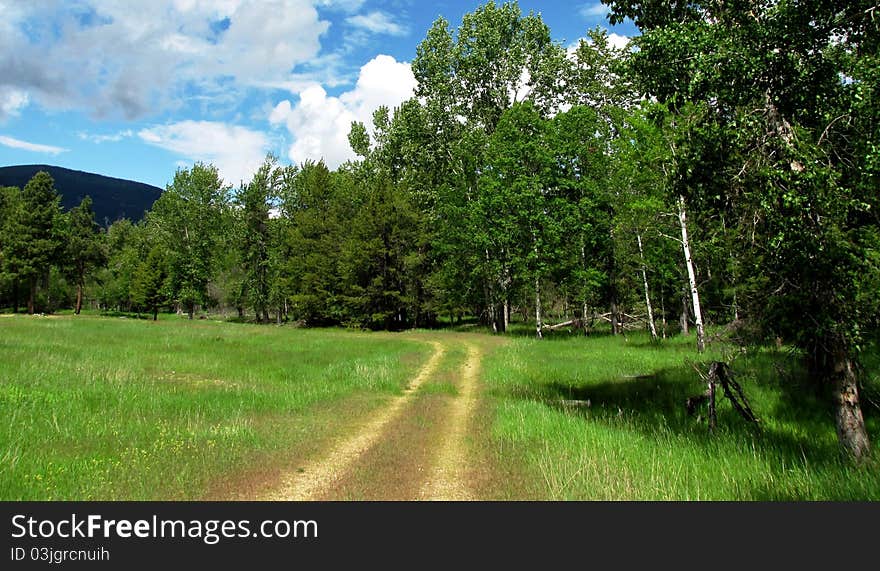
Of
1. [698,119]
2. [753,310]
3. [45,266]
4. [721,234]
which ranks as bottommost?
[753,310]

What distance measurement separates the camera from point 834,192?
23.2 ft

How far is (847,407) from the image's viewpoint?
26.5ft

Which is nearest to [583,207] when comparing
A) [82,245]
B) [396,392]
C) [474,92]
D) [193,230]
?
[474,92]

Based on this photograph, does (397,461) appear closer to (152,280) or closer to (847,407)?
(847,407)

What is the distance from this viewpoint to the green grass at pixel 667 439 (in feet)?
22.0

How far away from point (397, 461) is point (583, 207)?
103ft

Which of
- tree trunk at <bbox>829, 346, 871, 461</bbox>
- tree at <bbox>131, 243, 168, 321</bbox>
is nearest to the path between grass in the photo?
tree trunk at <bbox>829, 346, 871, 461</bbox>

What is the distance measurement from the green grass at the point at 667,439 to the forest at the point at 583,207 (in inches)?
51.8

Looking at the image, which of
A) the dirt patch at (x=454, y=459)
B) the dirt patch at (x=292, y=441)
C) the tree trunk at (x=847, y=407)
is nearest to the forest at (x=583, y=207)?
the tree trunk at (x=847, y=407)

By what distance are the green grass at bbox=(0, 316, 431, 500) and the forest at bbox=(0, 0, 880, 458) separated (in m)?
9.99

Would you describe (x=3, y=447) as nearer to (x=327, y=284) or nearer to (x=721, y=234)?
(x=721, y=234)

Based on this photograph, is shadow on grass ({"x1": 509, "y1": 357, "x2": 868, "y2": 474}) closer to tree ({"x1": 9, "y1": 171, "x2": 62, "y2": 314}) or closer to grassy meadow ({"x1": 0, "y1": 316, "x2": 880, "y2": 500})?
grassy meadow ({"x1": 0, "y1": 316, "x2": 880, "y2": 500})
